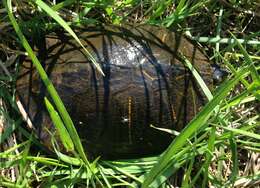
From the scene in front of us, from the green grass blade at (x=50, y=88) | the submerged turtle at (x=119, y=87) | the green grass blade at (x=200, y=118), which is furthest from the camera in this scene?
the submerged turtle at (x=119, y=87)

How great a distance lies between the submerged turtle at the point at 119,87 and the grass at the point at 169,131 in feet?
0.20

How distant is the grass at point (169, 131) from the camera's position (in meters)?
1.84

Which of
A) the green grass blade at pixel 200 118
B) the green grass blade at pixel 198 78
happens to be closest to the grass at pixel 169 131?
the green grass blade at pixel 198 78

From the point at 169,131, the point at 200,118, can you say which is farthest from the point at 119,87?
the point at 200,118

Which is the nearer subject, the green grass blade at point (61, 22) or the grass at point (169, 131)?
the green grass blade at point (61, 22)

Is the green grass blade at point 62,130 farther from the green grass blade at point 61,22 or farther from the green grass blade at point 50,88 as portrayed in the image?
the green grass blade at point 61,22

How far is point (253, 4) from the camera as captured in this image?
7.43 feet

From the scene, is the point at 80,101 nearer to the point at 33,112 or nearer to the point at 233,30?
the point at 33,112

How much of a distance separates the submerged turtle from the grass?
0.06 m

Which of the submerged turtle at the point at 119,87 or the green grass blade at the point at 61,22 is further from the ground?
the green grass blade at the point at 61,22

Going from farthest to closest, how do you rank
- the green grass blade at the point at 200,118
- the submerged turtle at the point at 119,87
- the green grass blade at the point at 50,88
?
the submerged turtle at the point at 119,87, the green grass blade at the point at 50,88, the green grass blade at the point at 200,118

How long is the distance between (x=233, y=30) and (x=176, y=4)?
306mm

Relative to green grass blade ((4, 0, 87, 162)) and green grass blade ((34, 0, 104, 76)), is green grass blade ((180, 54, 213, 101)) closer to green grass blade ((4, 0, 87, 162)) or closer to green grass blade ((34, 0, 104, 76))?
green grass blade ((34, 0, 104, 76))

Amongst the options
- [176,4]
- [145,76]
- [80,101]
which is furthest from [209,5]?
[80,101]
